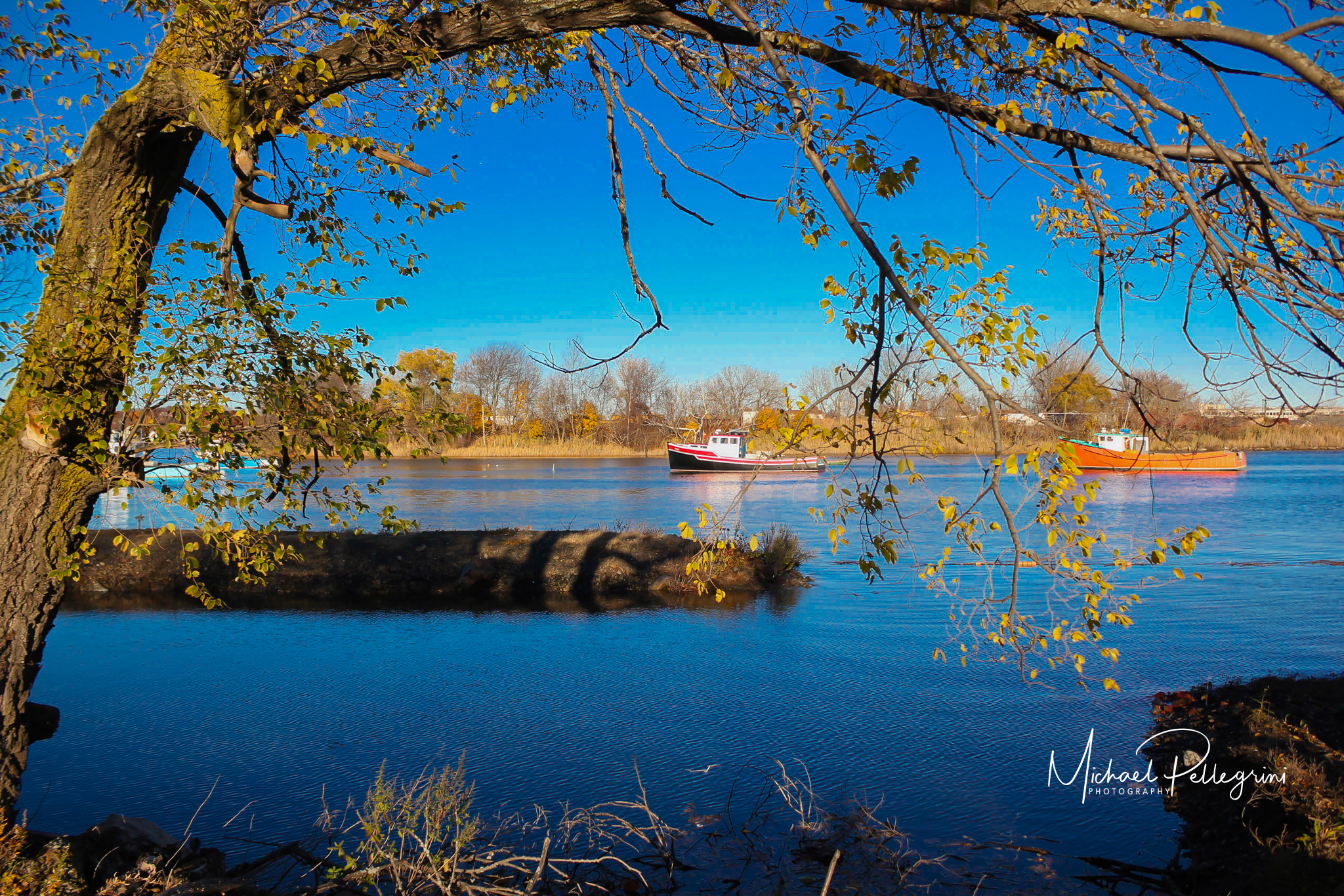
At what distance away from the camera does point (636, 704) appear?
9.22 metres

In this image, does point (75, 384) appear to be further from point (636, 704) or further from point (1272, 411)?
point (636, 704)

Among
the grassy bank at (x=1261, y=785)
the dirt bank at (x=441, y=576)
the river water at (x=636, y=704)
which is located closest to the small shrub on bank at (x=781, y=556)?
the dirt bank at (x=441, y=576)

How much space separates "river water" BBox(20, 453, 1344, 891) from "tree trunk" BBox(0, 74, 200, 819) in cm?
233

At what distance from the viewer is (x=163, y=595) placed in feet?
51.8

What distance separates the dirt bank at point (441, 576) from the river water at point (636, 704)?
3.10ft

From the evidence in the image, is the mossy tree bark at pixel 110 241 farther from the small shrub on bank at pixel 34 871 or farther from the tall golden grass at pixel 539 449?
the tall golden grass at pixel 539 449

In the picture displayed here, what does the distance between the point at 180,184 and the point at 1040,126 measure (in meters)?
4.75

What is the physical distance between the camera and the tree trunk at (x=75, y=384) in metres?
4.31

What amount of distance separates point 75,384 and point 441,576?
39.1 ft

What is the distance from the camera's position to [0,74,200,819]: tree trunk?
431 cm

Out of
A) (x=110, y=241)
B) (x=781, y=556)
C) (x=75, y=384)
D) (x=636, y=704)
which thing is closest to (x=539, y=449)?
(x=781, y=556)

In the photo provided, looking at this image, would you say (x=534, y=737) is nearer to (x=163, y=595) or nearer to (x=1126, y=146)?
(x=1126, y=146)

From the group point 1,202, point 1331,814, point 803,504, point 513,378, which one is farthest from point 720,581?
point 513,378

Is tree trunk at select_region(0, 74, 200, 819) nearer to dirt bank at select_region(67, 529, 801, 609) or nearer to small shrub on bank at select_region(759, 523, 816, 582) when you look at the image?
dirt bank at select_region(67, 529, 801, 609)
